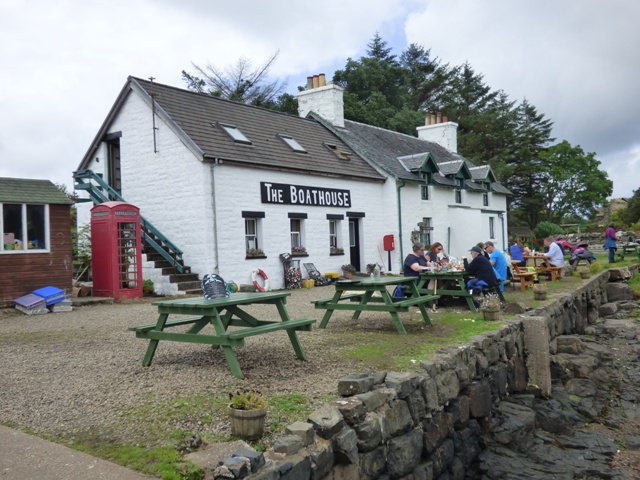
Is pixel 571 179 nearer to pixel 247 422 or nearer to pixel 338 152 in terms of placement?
pixel 338 152

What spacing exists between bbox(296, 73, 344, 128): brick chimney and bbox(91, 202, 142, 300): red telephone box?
507 inches

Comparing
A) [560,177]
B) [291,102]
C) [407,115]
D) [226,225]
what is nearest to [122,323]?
[226,225]

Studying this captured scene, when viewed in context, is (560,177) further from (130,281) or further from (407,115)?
(130,281)

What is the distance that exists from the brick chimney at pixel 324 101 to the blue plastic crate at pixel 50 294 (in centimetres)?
1565

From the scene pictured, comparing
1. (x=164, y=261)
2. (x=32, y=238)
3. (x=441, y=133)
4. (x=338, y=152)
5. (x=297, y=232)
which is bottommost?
(x=164, y=261)

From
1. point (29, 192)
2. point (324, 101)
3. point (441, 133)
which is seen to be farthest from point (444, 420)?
point (441, 133)

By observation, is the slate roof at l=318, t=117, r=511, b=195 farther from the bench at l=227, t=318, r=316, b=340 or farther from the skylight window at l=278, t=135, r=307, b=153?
the bench at l=227, t=318, r=316, b=340

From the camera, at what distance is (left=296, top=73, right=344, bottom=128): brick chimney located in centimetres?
2683

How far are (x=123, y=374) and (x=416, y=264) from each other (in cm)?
700

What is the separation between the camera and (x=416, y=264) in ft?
40.2

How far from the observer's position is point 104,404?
5.61 meters

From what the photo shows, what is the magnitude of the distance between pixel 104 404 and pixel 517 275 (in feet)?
41.2

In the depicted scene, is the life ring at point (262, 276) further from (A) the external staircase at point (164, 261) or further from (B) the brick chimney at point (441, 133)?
(B) the brick chimney at point (441, 133)

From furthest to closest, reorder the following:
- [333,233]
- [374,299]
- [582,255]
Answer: [333,233], [582,255], [374,299]
